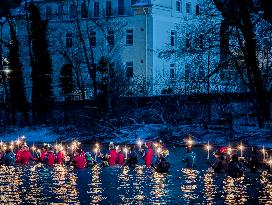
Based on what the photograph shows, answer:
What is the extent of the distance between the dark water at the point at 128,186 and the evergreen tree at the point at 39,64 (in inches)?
1293

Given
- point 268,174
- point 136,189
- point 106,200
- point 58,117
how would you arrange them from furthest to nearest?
point 58,117 → point 268,174 → point 136,189 → point 106,200

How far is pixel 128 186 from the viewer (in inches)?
1075

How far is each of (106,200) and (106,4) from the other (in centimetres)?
5057

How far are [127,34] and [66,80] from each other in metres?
6.97

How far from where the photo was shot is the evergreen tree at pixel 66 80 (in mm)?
69438

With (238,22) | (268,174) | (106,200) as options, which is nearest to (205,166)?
(268,174)

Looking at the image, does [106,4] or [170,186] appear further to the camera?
[106,4]

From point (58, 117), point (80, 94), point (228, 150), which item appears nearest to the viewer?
point (228, 150)

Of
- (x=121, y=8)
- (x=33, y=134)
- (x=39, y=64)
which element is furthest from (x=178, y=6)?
(x=33, y=134)

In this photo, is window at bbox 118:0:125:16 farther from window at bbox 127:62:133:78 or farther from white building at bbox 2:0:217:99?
window at bbox 127:62:133:78

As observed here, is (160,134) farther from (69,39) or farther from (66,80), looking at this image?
(69,39)

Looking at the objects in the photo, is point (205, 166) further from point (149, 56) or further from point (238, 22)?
point (149, 56)

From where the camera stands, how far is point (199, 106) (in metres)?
56.7

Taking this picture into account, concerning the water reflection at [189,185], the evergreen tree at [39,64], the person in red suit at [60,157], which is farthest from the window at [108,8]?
the water reflection at [189,185]
